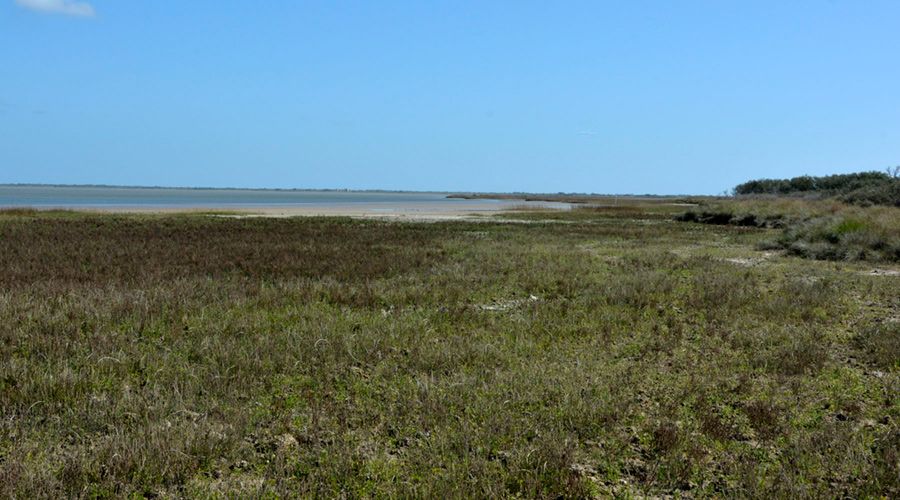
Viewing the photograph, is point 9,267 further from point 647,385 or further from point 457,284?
point 647,385

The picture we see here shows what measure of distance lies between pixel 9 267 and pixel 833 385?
55.8 feet

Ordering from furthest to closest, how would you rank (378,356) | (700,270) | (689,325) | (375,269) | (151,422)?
(700,270) < (375,269) < (689,325) < (378,356) < (151,422)

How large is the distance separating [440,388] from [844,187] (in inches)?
3353

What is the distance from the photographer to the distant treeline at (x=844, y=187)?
1741 inches

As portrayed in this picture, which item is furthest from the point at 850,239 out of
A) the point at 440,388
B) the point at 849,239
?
the point at 440,388

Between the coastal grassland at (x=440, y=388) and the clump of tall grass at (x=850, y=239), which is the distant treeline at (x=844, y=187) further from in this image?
the coastal grassland at (x=440, y=388)

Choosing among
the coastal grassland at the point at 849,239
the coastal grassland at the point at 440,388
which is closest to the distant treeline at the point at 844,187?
the coastal grassland at the point at 849,239

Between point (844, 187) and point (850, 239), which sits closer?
point (850, 239)

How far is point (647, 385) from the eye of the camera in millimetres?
6957

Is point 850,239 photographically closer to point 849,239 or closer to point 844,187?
point 849,239

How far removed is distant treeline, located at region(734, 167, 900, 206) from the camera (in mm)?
44219

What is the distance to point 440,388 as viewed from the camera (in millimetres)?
6406

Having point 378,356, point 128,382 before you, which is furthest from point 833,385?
point 128,382

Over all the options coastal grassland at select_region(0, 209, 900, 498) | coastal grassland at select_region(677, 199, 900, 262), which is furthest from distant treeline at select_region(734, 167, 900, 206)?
coastal grassland at select_region(0, 209, 900, 498)
